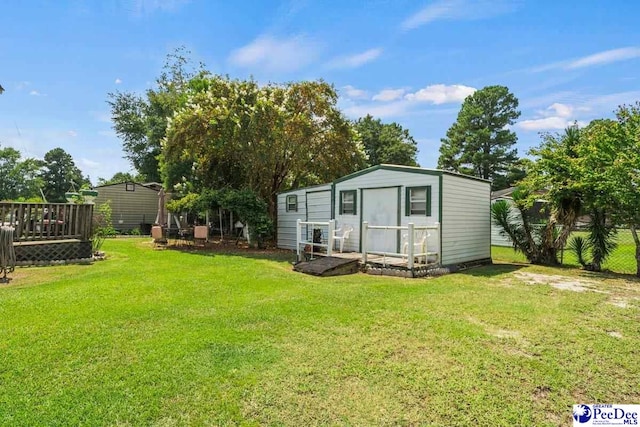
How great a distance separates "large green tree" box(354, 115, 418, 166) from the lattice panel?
25197 mm

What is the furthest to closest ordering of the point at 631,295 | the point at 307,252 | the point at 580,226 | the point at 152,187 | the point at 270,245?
the point at 152,187
the point at 270,245
the point at 307,252
the point at 580,226
the point at 631,295

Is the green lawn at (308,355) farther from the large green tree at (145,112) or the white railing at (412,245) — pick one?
the large green tree at (145,112)

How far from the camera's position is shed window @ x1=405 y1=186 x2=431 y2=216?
904 centimetres

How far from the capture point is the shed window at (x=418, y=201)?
904 cm

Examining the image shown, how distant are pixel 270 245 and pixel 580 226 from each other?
411 inches

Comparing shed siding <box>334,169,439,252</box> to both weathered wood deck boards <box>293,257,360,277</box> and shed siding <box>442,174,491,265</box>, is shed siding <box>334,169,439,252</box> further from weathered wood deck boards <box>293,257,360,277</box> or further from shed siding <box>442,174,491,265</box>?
weathered wood deck boards <box>293,257,360,277</box>

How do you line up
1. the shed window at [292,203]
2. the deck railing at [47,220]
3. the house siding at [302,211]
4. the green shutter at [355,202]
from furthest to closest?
the shed window at [292,203]
the house siding at [302,211]
the green shutter at [355,202]
the deck railing at [47,220]

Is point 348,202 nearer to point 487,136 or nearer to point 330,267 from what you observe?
point 330,267

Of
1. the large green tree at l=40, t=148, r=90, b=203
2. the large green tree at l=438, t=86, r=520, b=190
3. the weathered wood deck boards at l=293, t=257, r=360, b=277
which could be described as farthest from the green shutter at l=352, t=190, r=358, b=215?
the large green tree at l=40, t=148, r=90, b=203

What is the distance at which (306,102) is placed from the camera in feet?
51.0

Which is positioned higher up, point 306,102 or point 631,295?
point 306,102

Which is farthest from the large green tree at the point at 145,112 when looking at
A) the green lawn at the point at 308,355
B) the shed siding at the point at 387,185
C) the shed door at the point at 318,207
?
the green lawn at the point at 308,355

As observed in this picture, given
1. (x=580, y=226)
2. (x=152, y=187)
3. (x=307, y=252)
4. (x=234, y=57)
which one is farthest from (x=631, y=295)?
(x=152, y=187)

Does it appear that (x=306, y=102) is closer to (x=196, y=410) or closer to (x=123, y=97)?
(x=196, y=410)
